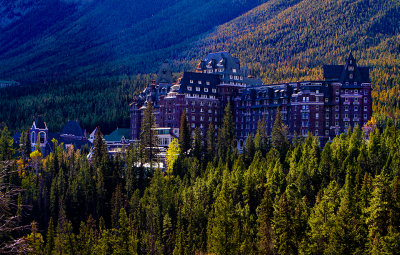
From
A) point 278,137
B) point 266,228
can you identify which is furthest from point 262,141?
point 266,228

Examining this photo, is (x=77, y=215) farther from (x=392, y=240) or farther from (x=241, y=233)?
(x=392, y=240)

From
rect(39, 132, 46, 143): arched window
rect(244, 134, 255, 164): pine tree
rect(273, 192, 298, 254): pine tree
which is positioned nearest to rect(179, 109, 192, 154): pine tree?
rect(244, 134, 255, 164): pine tree

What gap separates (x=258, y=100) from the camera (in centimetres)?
15375

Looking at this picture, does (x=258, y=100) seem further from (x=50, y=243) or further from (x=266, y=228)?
(x=266, y=228)

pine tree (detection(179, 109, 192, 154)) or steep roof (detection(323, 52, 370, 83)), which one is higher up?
steep roof (detection(323, 52, 370, 83))

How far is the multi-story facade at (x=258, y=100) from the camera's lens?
13762 centimetres

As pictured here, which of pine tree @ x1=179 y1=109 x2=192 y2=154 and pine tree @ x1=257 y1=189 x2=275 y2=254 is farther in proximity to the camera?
pine tree @ x1=179 y1=109 x2=192 y2=154

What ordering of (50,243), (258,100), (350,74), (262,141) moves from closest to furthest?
(50,243), (262,141), (350,74), (258,100)

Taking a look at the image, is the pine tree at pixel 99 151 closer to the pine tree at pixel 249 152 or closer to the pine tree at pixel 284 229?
the pine tree at pixel 249 152

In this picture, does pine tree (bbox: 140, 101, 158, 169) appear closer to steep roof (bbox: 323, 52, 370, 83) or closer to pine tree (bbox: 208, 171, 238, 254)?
pine tree (bbox: 208, 171, 238, 254)

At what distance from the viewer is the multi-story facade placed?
137625 millimetres

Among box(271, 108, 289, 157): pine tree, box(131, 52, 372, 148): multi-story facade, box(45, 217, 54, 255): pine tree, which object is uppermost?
box(131, 52, 372, 148): multi-story facade

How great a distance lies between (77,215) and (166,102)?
4850 cm

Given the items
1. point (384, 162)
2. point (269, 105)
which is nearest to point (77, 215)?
point (269, 105)
